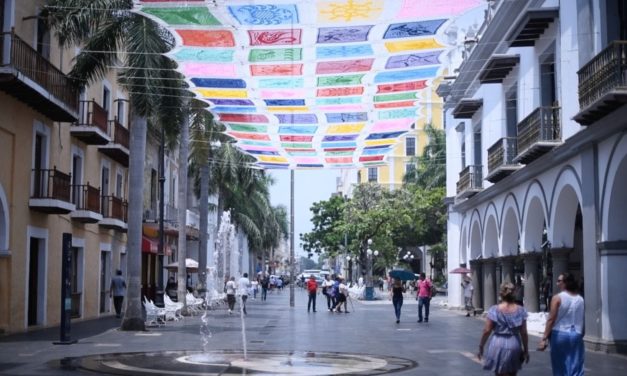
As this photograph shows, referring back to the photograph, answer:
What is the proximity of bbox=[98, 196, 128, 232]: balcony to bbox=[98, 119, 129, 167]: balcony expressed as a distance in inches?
66.1

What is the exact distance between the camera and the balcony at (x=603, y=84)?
51.4ft

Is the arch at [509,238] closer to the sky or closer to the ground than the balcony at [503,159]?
closer to the ground

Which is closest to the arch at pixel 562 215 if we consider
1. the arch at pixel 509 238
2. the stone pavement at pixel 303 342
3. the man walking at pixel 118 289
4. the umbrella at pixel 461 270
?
the stone pavement at pixel 303 342

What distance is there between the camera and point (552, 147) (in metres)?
20.6

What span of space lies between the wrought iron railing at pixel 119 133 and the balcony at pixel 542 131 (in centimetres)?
1570

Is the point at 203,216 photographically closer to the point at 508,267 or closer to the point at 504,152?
the point at 508,267

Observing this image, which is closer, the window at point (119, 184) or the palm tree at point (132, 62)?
the palm tree at point (132, 62)

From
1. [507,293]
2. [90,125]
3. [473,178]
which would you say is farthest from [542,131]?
[90,125]

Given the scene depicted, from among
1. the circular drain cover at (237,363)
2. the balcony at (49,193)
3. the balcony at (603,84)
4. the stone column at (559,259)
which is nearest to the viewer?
→ the circular drain cover at (237,363)

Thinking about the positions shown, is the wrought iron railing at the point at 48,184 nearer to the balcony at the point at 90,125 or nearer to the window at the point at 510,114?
the balcony at the point at 90,125

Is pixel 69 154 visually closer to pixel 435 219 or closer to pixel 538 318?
pixel 538 318

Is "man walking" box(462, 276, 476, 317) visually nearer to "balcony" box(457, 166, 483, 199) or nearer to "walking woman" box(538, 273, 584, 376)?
"balcony" box(457, 166, 483, 199)

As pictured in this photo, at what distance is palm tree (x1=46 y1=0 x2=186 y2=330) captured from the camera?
67.5 ft

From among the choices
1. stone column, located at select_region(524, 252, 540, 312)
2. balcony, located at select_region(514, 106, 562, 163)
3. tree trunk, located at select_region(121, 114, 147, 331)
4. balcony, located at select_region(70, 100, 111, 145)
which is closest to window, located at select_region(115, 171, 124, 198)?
balcony, located at select_region(70, 100, 111, 145)
